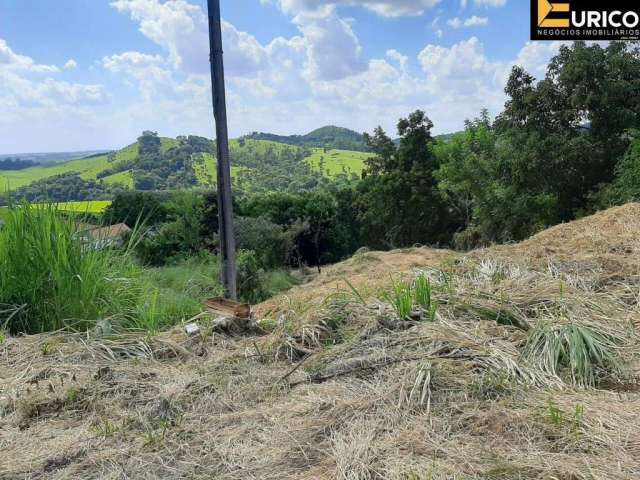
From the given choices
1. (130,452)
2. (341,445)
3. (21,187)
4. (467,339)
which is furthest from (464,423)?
(21,187)

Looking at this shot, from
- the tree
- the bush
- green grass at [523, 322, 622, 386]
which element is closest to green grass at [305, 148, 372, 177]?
the tree

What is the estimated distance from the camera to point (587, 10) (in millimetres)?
7527

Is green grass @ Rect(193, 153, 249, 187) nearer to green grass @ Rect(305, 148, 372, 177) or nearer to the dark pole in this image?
green grass @ Rect(305, 148, 372, 177)

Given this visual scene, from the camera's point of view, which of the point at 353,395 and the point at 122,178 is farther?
the point at 122,178

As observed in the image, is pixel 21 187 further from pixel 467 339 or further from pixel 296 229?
pixel 296 229

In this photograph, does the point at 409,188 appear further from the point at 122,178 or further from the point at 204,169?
the point at 204,169

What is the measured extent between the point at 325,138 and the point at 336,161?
1580cm

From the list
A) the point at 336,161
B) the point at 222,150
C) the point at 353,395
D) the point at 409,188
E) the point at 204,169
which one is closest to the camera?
the point at 353,395

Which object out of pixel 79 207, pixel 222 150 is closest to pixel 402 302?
pixel 79 207

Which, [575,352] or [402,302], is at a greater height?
[402,302]

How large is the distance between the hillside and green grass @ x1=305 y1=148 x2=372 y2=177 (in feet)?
151

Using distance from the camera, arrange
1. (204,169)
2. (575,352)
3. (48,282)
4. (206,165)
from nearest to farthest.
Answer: (575,352)
(48,282)
(204,169)
(206,165)

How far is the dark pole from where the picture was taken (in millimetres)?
4961

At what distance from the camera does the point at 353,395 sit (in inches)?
83.1
